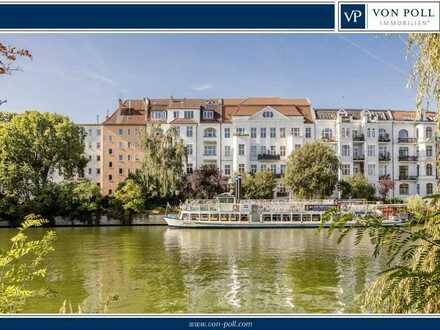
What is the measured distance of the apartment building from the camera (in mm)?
30062

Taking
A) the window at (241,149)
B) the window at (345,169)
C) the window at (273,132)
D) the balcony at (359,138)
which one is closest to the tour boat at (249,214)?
the window at (241,149)

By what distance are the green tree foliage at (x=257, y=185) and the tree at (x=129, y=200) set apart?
19.0 ft

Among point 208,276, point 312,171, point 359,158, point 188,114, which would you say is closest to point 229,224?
point 312,171

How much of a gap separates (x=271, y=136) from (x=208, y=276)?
2130cm

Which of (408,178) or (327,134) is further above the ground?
(327,134)

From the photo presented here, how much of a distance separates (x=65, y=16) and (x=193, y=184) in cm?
2513

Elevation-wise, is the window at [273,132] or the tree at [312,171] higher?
the window at [273,132]

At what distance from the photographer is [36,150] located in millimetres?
26094

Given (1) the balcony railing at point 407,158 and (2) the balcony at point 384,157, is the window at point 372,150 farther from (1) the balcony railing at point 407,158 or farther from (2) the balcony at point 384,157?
(1) the balcony railing at point 407,158

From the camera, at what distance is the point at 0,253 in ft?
8.45

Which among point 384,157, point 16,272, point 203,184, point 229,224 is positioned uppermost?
point 384,157

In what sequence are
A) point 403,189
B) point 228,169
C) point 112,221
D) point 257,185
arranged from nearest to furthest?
point 112,221 < point 257,185 < point 228,169 < point 403,189

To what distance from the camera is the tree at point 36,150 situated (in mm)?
24422

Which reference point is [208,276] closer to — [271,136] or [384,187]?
[271,136]
